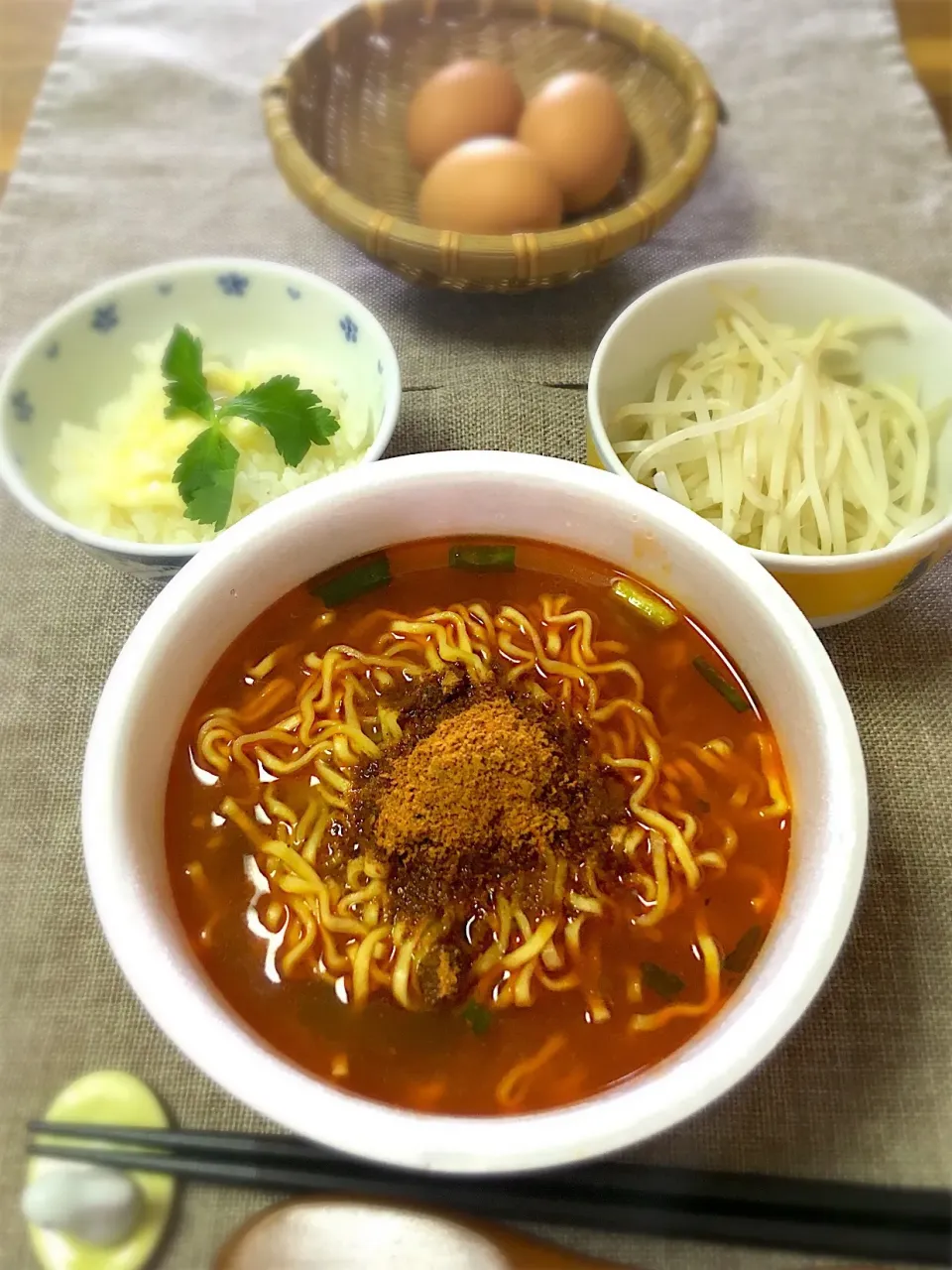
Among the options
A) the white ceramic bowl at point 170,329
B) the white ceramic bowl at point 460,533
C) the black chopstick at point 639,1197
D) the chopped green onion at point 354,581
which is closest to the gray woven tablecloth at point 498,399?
the black chopstick at point 639,1197

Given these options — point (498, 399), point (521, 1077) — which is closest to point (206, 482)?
point (498, 399)

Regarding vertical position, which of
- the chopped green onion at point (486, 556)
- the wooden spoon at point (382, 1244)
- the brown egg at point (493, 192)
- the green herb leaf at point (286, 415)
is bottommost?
the wooden spoon at point (382, 1244)

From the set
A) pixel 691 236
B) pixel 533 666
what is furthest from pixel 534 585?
pixel 691 236

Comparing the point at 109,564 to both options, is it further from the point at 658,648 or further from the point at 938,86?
the point at 938,86

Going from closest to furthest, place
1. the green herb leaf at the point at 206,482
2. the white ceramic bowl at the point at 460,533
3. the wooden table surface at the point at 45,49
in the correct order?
the white ceramic bowl at the point at 460,533 < the green herb leaf at the point at 206,482 < the wooden table surface at the point at 45,49

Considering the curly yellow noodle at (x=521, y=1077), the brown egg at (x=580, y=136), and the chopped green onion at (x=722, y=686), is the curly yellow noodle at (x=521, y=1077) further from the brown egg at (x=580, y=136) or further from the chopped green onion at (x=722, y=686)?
the brown egg at (x=580, y=136)
